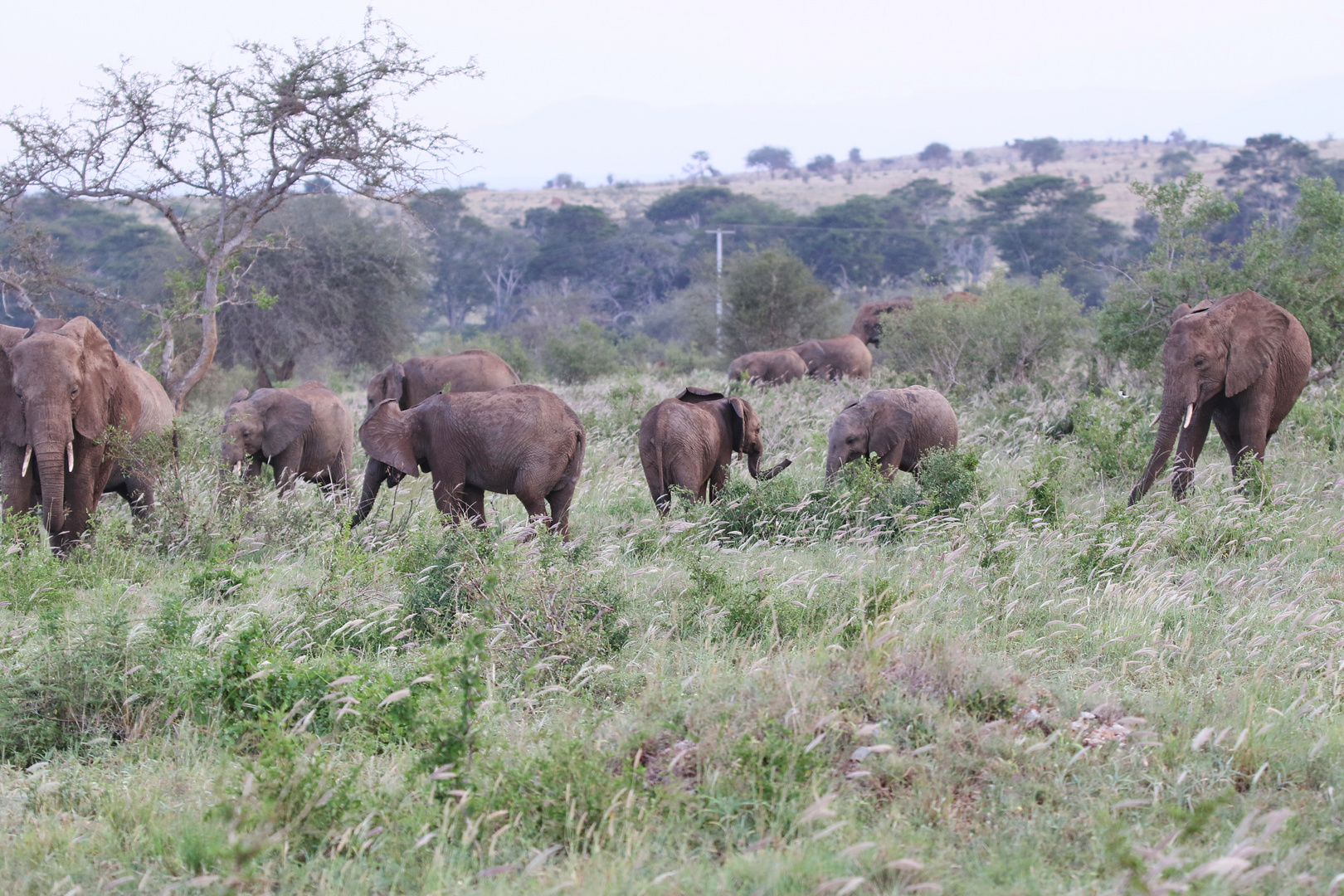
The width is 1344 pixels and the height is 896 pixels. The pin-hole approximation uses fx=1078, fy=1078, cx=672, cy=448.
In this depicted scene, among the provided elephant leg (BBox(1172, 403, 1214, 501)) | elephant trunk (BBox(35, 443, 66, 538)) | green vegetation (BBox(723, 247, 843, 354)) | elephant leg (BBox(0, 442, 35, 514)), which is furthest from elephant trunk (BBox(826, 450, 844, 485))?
green vegetation (BBox(723, 247, 843, 354))

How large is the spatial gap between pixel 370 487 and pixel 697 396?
110 inches

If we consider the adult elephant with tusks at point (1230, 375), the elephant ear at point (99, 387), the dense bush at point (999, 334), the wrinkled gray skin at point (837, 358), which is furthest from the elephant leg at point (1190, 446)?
the wrinkled gray skin at point (837, 358)

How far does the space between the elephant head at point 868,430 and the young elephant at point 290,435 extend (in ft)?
14.6

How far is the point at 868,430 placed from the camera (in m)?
9.42

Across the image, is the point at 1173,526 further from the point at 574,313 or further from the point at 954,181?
the point at 954,181

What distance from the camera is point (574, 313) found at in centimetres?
4022

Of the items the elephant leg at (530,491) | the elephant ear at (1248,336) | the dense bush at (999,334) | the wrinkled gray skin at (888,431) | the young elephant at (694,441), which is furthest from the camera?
the dense bush at (999,334)

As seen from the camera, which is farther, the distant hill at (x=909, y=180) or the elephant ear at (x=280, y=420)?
the distant hill at (x=909, y=180)

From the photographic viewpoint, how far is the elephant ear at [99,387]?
7.50 meters

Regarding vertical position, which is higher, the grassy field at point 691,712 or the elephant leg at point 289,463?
the grassy field at point 691,712

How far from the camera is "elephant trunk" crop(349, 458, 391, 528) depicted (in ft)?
28.6

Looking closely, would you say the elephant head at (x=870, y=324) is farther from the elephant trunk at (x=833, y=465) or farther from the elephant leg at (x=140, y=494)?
the elephant leg at (x=140, y=494)

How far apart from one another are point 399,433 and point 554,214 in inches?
1983

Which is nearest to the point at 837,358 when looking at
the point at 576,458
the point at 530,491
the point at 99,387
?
the point at 576,458
